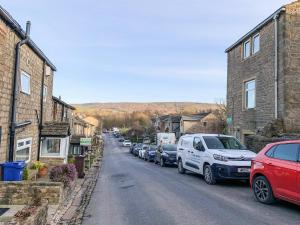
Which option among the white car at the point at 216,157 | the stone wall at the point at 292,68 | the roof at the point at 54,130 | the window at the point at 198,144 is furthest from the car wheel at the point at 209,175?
the roof at the point at 54,130

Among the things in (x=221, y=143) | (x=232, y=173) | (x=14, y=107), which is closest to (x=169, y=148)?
(x=221, y=143)

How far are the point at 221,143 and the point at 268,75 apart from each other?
267 inches

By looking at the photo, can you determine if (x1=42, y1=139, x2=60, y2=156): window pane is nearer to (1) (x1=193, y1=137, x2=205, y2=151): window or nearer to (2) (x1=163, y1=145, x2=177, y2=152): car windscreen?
(1) (x1=193, y1=137, x2=205, y2=151): window

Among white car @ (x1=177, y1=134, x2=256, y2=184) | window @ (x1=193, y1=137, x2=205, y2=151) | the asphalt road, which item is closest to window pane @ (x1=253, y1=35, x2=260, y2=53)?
white car @ (x1=177, y1=134, x2=256, y2=184)

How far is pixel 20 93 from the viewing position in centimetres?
1425

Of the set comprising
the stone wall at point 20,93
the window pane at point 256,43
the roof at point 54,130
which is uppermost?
the window pane at point 256,43

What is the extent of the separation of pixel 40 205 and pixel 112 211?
7.30 ft

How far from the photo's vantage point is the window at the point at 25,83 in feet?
48.2

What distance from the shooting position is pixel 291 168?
26.5 ft

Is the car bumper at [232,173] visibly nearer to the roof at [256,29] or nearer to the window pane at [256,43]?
the roof at [256,29]

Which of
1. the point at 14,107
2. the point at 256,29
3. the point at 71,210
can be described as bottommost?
the point at 71,210

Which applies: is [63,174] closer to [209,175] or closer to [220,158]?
[209,175]

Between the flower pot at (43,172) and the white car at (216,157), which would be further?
the flower pot at (43,172)

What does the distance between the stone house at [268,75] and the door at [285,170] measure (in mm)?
9235
